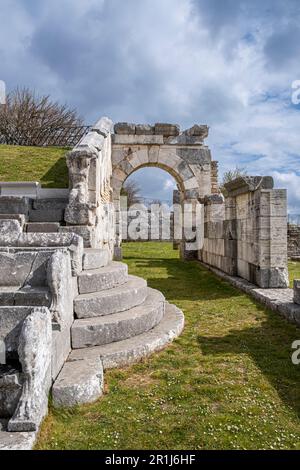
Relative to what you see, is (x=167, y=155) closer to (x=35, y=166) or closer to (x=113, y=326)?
→ (x=35, y=166)

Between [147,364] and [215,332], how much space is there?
4.78ft

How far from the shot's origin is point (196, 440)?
254 cm

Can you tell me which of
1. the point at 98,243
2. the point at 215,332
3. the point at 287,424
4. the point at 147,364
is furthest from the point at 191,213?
the point at 287,424

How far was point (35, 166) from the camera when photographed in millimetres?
10117

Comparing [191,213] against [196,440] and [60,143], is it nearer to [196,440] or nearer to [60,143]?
[60,143]

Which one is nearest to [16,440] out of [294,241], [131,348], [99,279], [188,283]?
[131,348]

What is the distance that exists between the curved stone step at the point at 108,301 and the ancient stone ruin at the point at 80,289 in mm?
11

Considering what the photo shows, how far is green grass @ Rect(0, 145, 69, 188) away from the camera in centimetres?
899

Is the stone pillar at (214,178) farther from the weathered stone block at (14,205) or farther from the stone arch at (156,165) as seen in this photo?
the weathered stone block at (14,205)

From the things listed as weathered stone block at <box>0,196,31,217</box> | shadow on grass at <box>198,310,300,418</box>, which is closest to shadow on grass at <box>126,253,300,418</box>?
shadow on grass at <box>198,310,300,418</box>

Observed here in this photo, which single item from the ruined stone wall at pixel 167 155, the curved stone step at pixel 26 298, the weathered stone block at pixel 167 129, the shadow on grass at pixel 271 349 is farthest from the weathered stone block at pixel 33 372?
the weathered stone block at pixel 167 129

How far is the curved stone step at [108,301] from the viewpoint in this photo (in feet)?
12.9
